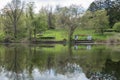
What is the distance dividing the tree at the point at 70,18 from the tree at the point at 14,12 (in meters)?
14.8

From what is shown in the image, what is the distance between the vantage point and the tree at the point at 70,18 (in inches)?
3829

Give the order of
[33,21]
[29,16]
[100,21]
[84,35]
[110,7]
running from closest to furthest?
[33,21] < [29,16] < [84,35] < [100,21] < [110,7]

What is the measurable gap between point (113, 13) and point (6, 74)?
101m

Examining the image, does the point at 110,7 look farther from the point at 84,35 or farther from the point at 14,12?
the point at 14,12

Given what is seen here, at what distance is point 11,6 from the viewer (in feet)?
330

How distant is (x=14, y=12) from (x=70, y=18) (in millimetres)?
20170

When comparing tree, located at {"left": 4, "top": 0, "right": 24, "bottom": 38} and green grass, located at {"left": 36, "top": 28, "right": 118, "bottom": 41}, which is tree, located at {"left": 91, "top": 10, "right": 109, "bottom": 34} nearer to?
green grass, located at {"left": 36, "top": 28, "right": 118, "bottom": 41}

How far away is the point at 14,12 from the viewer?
10106 centimetres

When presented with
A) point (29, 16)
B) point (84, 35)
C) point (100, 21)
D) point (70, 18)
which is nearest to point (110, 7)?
point (100, 21)

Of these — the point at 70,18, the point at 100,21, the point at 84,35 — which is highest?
the point at 70,18

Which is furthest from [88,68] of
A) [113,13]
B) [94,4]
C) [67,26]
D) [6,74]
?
[94,4]

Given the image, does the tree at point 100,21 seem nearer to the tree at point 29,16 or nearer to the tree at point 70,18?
the tree at point 70,18

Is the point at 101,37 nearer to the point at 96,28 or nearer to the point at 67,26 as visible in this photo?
the point at 96,28

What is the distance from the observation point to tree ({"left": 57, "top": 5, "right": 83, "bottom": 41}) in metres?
Answer: 97.2
